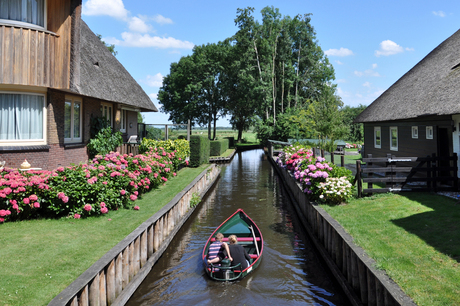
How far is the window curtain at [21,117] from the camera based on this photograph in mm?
12867

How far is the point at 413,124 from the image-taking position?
1919 centimetres

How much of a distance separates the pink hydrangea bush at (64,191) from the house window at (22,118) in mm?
2794

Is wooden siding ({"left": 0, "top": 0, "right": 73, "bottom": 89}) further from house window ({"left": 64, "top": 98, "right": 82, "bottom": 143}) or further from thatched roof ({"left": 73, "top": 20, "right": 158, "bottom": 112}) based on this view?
house window ({"left": 64, "top": 98, "right": 82, "bottom": 143})

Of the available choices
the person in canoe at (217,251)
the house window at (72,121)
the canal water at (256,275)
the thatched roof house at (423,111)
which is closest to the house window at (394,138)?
the thatched roof house at (423,111)

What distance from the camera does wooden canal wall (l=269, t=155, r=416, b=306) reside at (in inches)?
235

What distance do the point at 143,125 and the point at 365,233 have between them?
21312 mm

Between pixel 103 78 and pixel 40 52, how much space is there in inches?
227

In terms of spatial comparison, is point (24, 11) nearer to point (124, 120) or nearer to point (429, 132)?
point (124, 120)

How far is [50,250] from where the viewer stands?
7.88m

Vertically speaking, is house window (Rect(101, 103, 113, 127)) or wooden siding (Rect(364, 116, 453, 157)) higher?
house window (Rect(101, 103, 113, 127))

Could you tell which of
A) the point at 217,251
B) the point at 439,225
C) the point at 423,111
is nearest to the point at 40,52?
the point at 217,251

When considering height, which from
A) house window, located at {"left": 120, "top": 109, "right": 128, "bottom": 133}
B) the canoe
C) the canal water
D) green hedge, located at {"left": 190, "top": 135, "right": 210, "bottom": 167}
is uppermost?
house window, located at {"left": 120, "top": 109, "right": 128, "bottom": 133}

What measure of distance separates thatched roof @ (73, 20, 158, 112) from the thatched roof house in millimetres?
15034

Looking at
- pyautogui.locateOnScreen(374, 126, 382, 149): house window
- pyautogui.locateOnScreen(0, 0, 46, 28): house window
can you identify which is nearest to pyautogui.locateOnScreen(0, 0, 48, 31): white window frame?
pyautogui.locateOnScreen(0, 0, 46, 28): house window
